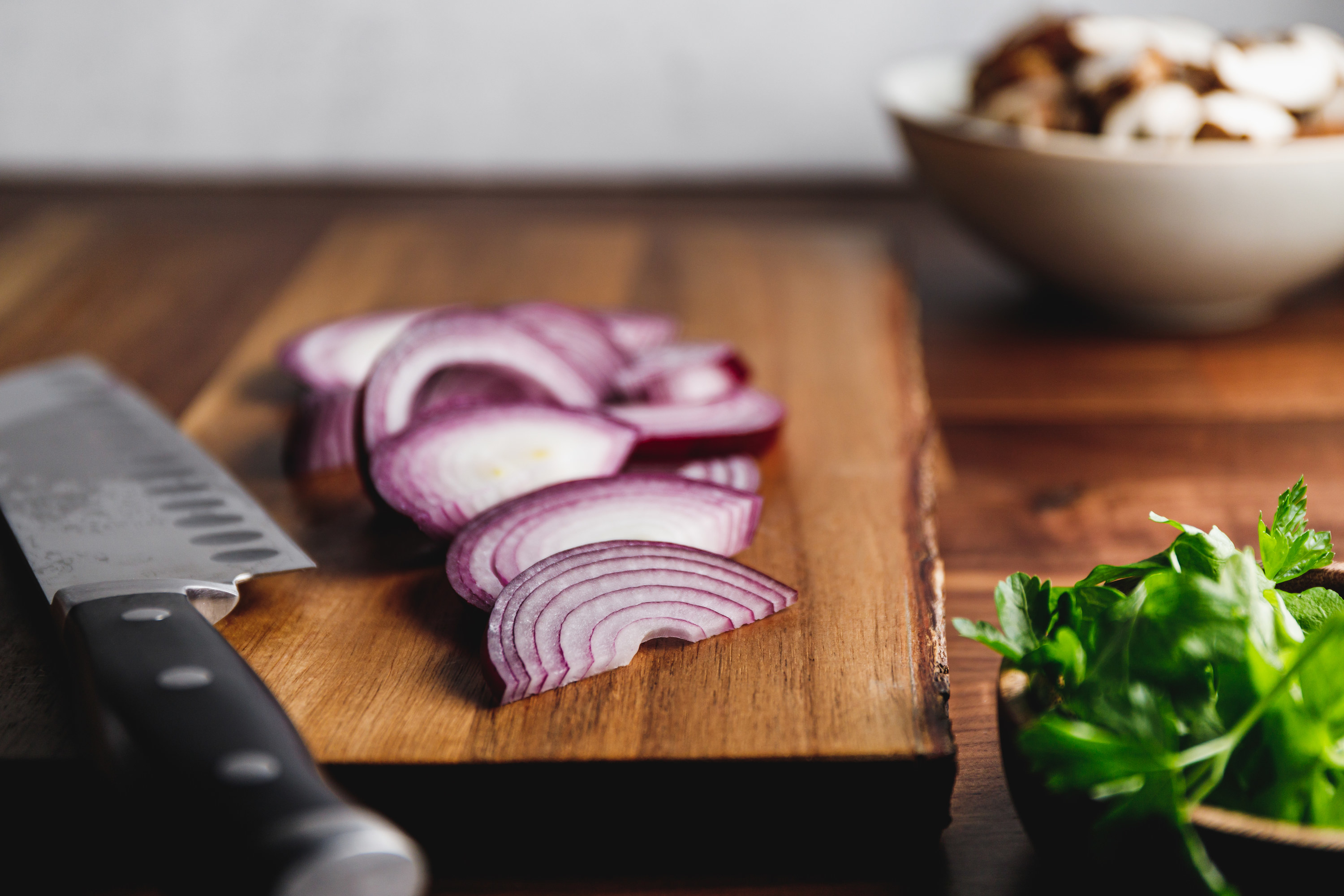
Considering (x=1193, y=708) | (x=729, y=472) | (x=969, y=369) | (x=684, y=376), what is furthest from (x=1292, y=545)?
(x=969, y=369)

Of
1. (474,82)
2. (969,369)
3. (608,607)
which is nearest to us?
(608,607)

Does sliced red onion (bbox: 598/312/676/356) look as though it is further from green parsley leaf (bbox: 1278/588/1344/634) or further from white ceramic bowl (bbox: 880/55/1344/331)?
green parsley leaf (bbox: 1278/588/1344/634)

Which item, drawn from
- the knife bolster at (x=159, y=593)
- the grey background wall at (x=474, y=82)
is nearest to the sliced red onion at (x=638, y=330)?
the knife bolster at (x=159, y=593)

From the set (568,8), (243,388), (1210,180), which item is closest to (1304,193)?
(1210,180)

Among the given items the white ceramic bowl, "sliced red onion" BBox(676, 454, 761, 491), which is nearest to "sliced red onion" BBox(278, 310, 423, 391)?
"sliced red onion" BBox(676, 454, 761, 491)

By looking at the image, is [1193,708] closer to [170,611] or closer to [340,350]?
[170,611]

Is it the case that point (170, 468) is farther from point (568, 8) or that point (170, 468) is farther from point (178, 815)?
point (568, 8)

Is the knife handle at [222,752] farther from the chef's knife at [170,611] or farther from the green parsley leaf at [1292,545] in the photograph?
the green parsley leaf at [1292,545]
